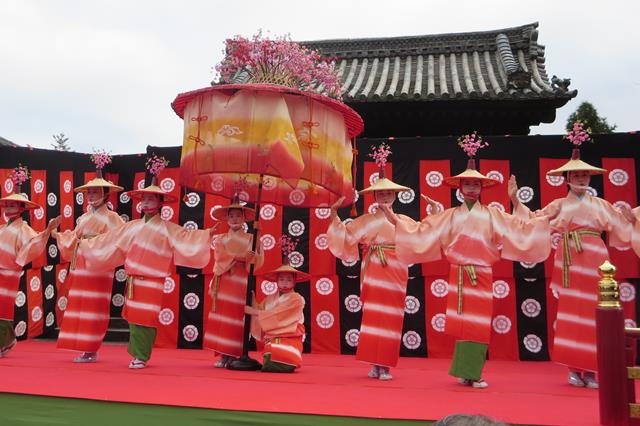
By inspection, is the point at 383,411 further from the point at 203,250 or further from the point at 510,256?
the point at 203,250

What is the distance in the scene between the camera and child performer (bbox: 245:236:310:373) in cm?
492

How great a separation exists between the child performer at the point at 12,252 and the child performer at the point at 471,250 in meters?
3.78

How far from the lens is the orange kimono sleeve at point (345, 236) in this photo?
5.05 metres

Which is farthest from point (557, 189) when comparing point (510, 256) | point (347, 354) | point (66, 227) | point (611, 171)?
point (66, 227)

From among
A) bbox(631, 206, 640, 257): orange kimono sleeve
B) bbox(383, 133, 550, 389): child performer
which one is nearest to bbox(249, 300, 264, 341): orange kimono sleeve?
bbox(383, 133, 550, 389): child performer

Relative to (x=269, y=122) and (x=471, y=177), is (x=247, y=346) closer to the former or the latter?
(x=269, y=122)

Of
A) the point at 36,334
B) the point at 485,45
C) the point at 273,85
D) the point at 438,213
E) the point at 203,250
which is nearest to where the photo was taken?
the point at 273,85

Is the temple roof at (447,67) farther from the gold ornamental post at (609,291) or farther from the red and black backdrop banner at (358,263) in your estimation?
the gold ornamental post at (609,291)

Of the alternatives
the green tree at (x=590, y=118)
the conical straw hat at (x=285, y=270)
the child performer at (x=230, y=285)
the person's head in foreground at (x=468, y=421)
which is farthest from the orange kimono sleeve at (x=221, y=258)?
the green tree at (x=590, y=118)

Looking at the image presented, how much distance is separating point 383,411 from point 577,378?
2107mm

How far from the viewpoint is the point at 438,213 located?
4.94 meters

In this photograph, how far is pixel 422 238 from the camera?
477 cm

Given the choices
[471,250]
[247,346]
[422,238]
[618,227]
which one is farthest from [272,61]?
[618,227]

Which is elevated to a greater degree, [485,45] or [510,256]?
[485,45]
